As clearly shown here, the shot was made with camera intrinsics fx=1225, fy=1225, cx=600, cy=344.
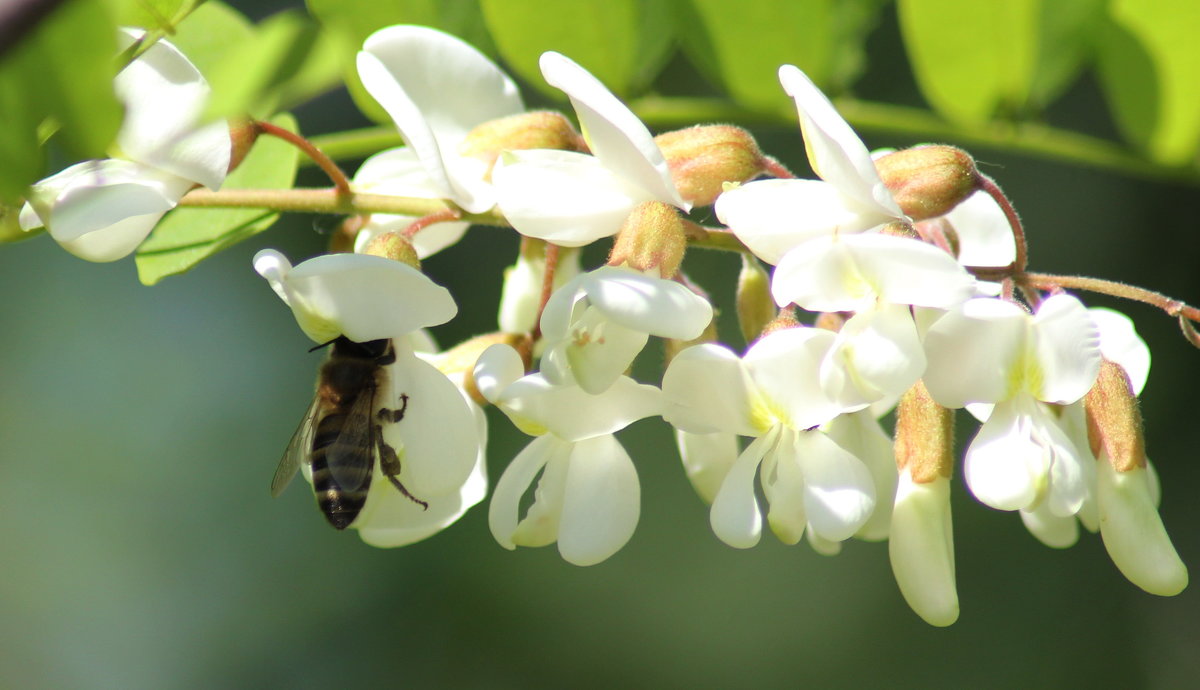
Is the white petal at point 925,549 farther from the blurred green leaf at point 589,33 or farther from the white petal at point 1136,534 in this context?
the blurred green leaf at point 589,33

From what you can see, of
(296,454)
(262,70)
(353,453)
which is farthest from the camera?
(296,454)

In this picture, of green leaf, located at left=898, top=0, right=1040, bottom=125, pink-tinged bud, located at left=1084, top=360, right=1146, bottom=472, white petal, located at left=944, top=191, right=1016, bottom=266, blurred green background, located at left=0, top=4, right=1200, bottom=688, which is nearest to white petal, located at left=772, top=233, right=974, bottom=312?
pink-tinged bud, located at left=1084, top=360, right=1146, bottom=472

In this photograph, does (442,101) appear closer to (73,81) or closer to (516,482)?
(516,482)

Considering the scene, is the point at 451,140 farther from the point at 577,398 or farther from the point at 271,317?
the point at 271,317

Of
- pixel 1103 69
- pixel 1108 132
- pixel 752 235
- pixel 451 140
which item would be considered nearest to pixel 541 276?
pixel 451 140

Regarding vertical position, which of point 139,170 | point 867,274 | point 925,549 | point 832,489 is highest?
point 139,170

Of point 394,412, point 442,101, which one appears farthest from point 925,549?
point 442,101

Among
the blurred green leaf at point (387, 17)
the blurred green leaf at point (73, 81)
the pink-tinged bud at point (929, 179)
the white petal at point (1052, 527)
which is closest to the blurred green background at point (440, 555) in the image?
the blurred green leaf at point (387, 17)
